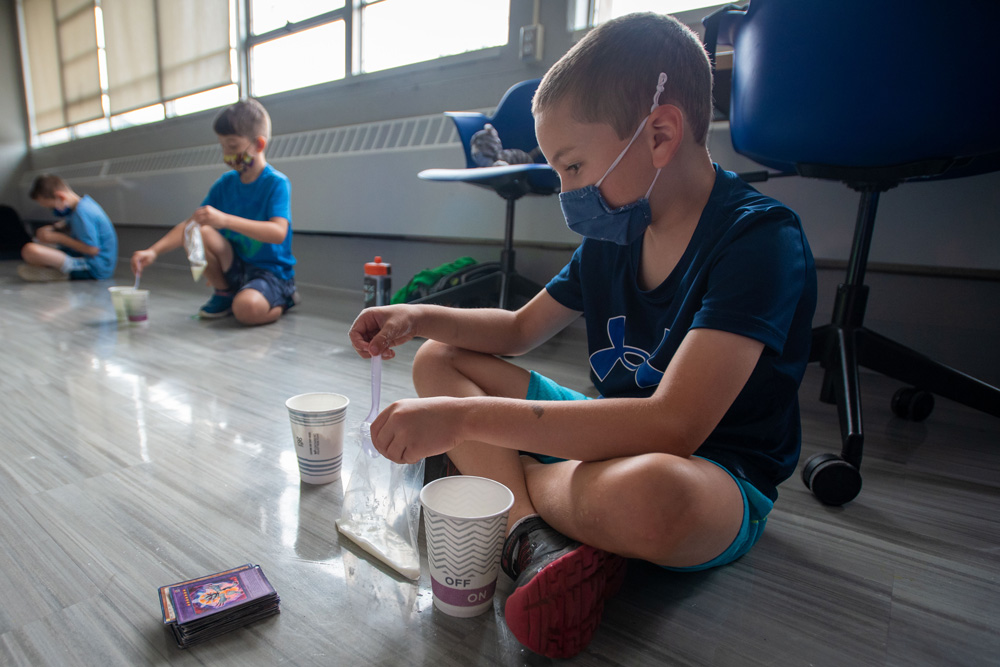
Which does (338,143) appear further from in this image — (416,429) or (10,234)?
(10,234)

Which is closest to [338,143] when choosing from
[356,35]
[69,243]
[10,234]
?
[356,35]

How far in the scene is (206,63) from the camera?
157 inches

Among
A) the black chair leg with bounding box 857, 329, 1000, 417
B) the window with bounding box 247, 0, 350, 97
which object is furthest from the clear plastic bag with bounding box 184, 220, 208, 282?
the black chair leg with bounding box 857, 329, 1000, 417

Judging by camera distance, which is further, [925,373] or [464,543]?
[925,373]

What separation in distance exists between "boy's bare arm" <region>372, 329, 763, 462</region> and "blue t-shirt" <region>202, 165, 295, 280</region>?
194cm

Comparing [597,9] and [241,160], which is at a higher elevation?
[597,9]

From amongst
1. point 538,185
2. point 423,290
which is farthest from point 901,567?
point 423,290

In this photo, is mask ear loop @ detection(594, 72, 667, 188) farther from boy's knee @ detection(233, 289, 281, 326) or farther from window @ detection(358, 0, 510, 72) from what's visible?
window @ detection(358, 0, 510, 72)

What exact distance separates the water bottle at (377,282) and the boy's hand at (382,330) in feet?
4.71

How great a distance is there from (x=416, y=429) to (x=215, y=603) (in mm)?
275

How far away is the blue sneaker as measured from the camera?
2.32m

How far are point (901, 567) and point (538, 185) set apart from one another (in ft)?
4.69

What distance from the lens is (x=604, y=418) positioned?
59 cm

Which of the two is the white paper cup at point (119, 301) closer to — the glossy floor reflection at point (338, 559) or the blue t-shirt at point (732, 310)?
the glossy floor reflection at point (338, 559)
